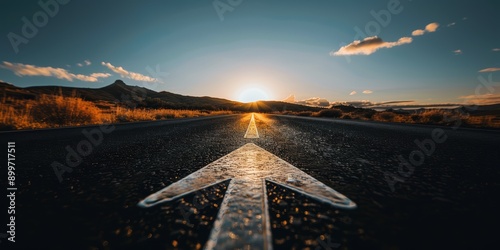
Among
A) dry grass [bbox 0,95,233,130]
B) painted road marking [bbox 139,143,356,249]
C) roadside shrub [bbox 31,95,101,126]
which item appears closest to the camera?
painted road marking [bbox 139,143,356,249]

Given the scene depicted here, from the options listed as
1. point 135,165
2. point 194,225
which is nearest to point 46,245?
point 194,225

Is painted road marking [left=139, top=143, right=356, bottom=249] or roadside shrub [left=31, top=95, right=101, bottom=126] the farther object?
roadside shrub [left=31, top=95, right=101, bottom=126]

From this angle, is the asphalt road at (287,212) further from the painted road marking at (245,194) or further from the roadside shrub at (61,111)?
the roadside shrub at (61,111)

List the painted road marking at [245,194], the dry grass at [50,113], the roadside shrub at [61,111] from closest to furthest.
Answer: the painted road marking at [245,194]
the dry grass at [50,113]
the roadside shrub at [61,111]


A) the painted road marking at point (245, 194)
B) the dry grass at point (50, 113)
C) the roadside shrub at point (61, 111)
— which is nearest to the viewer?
the painted road marking at point (245, 194)

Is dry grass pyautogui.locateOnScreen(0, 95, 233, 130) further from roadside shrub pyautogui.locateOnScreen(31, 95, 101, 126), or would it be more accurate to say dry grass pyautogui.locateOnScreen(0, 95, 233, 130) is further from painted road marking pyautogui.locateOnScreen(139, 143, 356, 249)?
painted road marking pyautogui.locateOnScreen(139, 143, 356, 249)

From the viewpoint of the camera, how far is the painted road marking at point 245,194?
1.01 m

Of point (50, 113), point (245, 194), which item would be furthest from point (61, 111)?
point (245, 194)

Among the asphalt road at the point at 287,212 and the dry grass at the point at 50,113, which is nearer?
the asphalt road at the point at 287,212

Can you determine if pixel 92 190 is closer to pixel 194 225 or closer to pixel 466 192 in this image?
pixel 194 225

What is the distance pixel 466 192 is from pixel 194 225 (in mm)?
2056

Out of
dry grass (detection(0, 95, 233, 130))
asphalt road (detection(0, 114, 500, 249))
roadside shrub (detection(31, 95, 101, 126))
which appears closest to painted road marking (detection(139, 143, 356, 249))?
asphalt road (detection(0, 114, 500, 249))

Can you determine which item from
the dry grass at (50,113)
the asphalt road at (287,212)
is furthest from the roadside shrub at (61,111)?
the asphalt road at (287,212)

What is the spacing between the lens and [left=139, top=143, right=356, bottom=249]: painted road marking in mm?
1014
